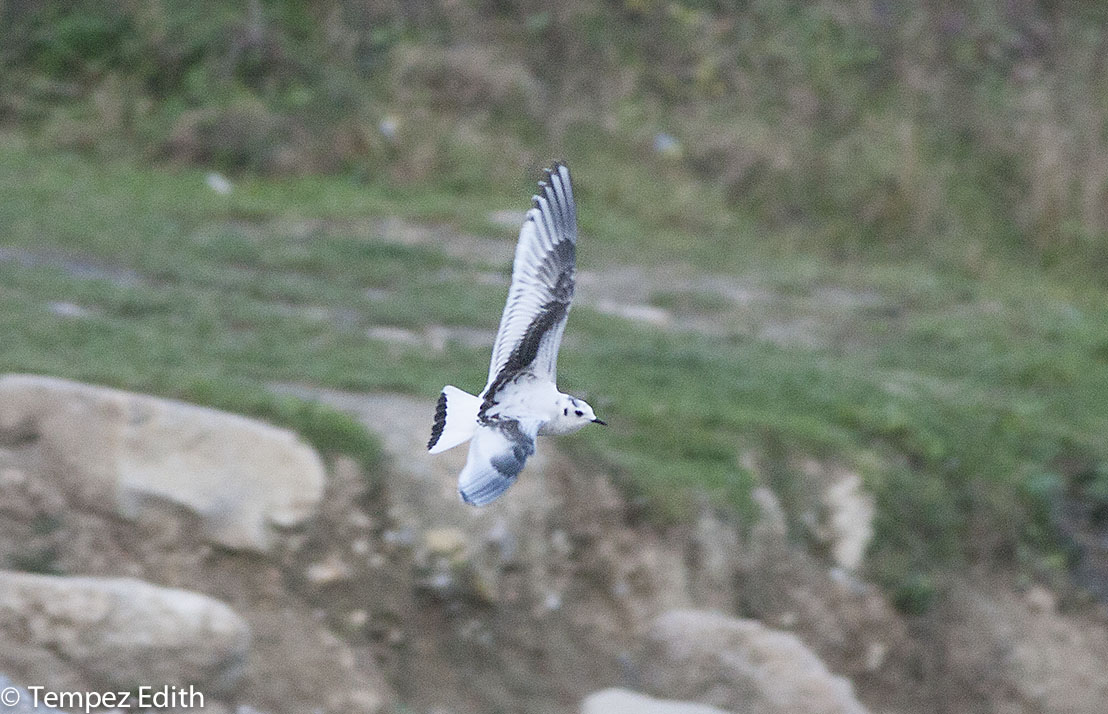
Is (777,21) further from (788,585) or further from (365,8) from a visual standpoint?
(788,585)

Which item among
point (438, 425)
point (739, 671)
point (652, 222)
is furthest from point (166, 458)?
point (652, 222)

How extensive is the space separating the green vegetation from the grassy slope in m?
0.02

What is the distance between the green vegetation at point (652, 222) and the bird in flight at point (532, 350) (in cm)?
120

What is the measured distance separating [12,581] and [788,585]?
3.28m

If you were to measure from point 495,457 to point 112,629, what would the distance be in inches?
50.1

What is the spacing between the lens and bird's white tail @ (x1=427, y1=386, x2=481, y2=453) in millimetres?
4887

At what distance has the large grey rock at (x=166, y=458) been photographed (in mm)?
5641

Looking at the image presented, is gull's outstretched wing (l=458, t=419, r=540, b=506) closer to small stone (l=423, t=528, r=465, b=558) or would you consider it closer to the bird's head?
the bird's head

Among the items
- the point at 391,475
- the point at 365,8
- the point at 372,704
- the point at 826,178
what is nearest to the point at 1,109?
the point at 365,8

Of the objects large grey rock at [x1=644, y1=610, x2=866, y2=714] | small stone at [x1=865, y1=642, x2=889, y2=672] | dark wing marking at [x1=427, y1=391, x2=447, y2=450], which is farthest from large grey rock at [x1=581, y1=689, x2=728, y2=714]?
small stone at [x1=865, y1=642, x2=889, y2=672]

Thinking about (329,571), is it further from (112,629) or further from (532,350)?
(532,350)

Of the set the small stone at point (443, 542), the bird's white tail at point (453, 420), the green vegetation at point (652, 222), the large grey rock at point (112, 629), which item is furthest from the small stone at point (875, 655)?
the large grey rock at point (112, 629)

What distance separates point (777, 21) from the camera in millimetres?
13766

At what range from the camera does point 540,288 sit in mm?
4926
